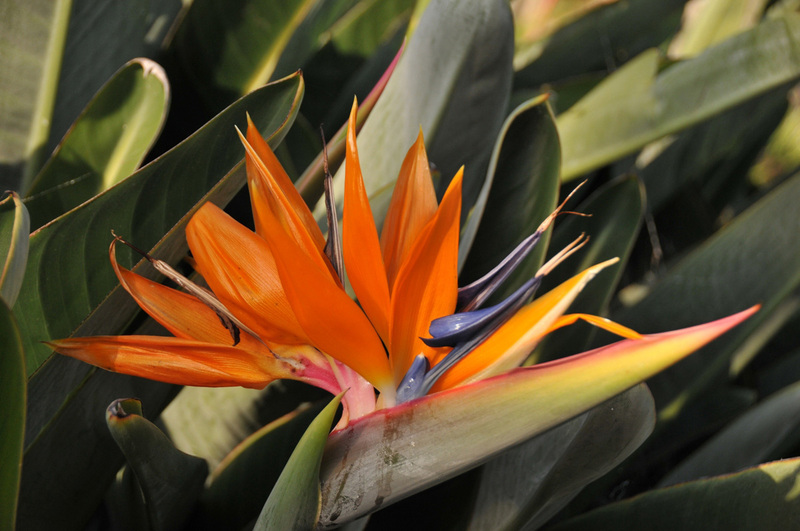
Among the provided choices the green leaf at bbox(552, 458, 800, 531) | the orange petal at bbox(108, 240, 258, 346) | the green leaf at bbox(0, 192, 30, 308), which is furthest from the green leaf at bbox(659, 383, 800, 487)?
the green leaf at bbox(0, 192, 30, 308)

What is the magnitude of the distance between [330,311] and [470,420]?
81mm

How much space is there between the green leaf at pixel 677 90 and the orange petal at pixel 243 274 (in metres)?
0.46

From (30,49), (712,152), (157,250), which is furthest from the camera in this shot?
(712,152)

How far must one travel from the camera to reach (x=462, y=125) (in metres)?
0.53

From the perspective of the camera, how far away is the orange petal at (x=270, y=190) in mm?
317

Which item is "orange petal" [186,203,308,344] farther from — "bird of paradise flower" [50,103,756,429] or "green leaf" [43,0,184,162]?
"green leaf" [43,0,184,162]

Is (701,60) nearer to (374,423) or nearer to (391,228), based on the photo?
(391,228)

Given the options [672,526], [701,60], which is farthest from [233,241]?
[701,60]

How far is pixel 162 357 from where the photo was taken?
0.32m

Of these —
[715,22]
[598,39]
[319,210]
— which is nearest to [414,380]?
[319,210]

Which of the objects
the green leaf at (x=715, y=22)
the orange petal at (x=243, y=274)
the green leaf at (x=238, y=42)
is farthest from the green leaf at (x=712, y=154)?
the orange petal at (x=243, y=274)

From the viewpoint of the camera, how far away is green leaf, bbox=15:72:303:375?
41 cm

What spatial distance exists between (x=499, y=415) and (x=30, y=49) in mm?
578

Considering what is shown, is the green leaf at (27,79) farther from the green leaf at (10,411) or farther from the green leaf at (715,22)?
the green leaf at (715,22)
